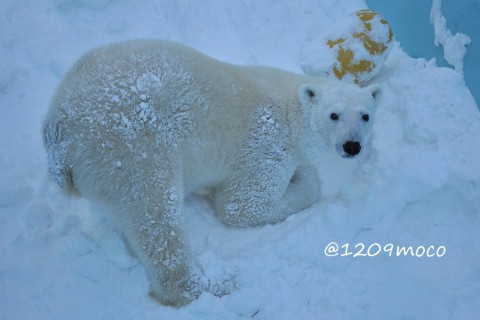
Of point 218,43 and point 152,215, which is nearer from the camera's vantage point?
point 152,215

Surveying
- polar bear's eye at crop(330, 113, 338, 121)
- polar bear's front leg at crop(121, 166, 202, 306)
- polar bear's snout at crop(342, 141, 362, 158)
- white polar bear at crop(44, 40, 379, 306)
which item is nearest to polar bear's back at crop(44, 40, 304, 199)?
white polar bear at crop(44, 40, 379, 306)

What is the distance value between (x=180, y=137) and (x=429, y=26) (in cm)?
258

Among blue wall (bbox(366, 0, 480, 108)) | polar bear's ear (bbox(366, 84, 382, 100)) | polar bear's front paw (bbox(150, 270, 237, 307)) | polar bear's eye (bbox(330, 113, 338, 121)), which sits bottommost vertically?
polar bear's front paw (bbox(150, 270, 237, 307))

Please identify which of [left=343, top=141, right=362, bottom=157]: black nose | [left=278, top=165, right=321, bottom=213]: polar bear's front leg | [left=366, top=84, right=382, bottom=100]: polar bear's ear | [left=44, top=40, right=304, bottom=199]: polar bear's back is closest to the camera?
[left=44, top=40, right=304, bottom=199]: polar bear's back

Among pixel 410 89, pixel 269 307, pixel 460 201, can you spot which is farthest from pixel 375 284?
pixel 410 89

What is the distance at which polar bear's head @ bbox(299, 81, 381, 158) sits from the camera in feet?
8.59

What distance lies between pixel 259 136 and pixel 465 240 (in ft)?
4.73

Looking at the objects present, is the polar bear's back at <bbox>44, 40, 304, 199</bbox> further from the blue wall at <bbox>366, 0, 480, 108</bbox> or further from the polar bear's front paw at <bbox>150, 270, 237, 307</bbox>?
the blue wall at <bbox>366, 0, 480, 108</bbox>

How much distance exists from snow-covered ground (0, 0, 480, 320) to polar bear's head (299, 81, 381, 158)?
Answer: 0.40 metres

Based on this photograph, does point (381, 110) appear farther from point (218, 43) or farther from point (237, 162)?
point (218, 43)

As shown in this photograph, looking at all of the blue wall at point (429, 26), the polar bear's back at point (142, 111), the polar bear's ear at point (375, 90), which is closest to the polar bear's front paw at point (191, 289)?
the polar bear's back at point (142, 111)

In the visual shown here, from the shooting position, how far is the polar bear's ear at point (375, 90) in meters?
2.83

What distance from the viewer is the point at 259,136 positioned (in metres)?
2.82

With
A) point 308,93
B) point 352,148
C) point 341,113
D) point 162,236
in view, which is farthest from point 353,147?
point 162,236
